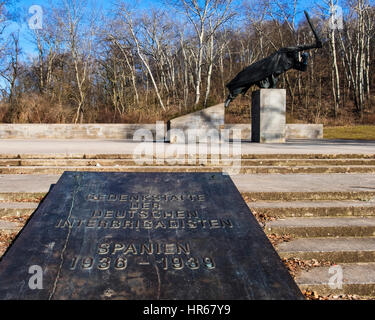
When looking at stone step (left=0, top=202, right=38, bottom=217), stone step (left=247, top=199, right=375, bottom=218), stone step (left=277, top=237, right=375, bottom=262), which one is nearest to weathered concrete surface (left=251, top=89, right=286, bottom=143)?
stone step (left=247, top=199, right=375, bottom=218)

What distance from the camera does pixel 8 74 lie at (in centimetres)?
3209

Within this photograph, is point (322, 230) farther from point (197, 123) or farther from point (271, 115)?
point (197, 123)

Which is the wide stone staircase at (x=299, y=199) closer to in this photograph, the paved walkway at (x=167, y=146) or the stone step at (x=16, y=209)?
the stone step at (x=16, y=209)

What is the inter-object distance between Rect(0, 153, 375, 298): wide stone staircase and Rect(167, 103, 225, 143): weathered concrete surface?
7.22 m

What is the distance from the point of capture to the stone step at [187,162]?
21.5ft

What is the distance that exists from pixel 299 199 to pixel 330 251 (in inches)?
53.9

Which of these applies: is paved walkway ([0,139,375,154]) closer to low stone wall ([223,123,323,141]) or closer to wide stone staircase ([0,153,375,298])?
wide stone staircase ([0,153,375,298])

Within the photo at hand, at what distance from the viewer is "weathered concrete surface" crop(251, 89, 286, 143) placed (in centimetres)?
1289

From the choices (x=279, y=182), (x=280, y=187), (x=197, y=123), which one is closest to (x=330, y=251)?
(x=280, y=187)

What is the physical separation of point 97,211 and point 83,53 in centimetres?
3008

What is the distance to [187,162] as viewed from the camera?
666 centimetres

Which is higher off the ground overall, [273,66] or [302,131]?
[273,66]
